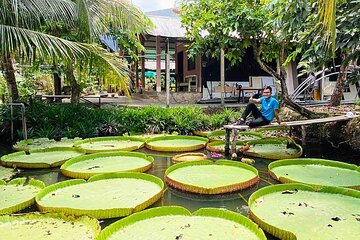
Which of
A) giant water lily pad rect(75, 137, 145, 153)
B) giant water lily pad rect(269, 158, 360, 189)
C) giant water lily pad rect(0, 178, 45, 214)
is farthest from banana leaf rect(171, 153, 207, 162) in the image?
giant water lily pad rect(0, 178, 45, 214)

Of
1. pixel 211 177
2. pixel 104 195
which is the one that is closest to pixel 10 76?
pixel 104 195

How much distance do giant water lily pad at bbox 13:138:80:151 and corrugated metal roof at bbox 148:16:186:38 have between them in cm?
514

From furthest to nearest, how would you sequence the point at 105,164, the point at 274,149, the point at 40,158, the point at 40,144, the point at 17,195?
1. the point at 40,144
2. the point at 274,149
3. the point at 40,158
4. the point at 105,164
5. the point at 17,195

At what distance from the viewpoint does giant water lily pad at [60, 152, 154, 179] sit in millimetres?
4172

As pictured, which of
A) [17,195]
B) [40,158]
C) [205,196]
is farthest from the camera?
[40,158]

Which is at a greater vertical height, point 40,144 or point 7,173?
point 40,144

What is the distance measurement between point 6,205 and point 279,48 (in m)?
5.88

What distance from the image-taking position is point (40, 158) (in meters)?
4.95

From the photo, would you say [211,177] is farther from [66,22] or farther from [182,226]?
[66,22]

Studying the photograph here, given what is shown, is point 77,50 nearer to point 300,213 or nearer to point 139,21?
point 139,21

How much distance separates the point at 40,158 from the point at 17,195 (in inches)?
69.8

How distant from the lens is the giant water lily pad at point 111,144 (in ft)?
18.3

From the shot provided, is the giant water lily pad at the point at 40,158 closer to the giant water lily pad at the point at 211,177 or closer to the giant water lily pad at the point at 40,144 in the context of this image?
the giant water lily pad at the point at 40,144

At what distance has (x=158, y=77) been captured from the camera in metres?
11.8
